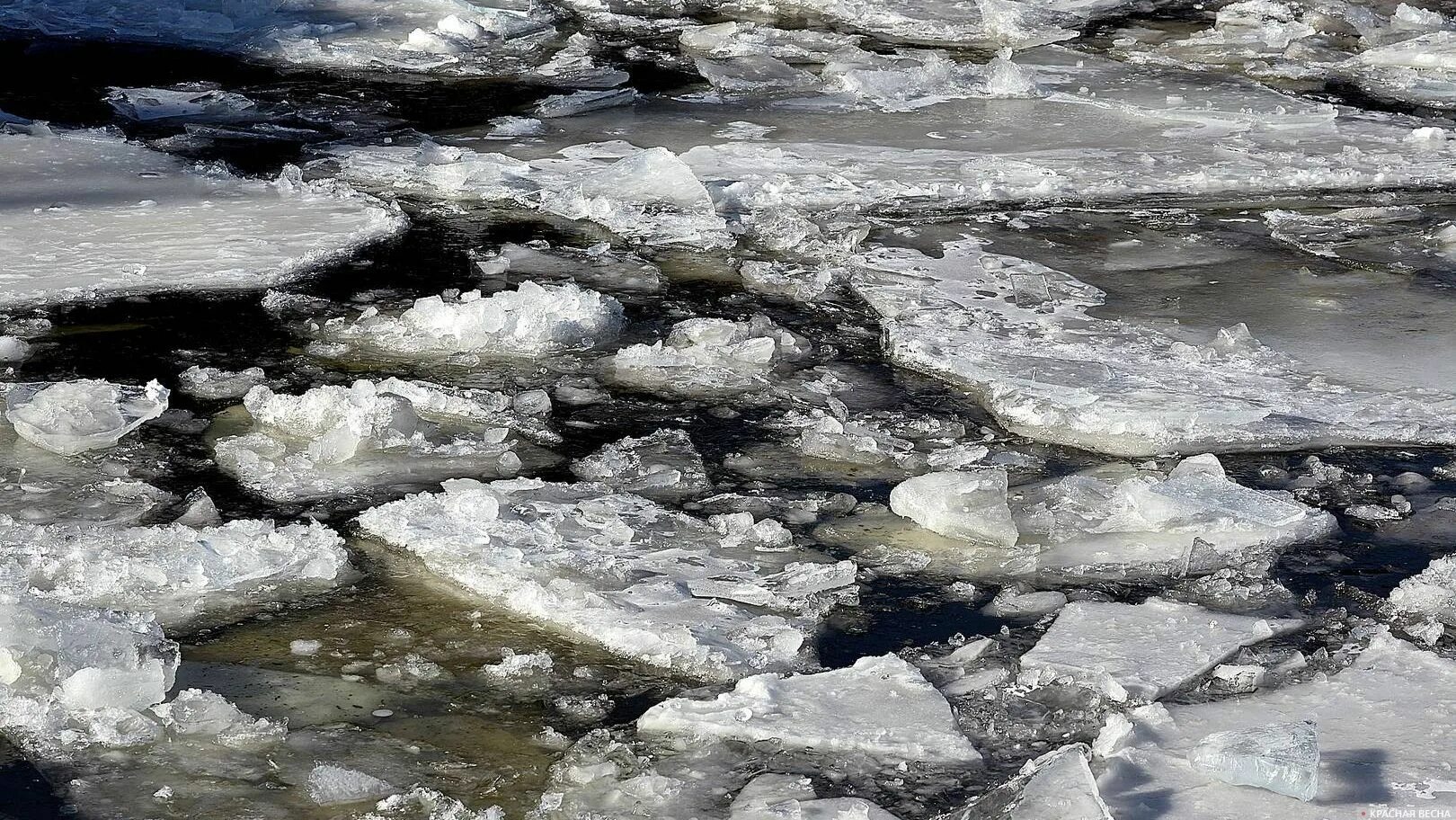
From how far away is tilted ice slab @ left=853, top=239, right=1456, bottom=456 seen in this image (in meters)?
→ 3.89

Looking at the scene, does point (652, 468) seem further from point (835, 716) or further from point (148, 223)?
point (148, 223)

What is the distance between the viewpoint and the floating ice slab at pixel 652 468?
3.54 m

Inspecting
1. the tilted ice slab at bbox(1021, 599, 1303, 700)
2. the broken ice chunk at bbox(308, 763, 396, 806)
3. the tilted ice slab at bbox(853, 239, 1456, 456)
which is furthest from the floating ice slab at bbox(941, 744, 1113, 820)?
the tilted ice slab at bbox(853, 239, 1456, 456)

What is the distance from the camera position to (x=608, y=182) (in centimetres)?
588

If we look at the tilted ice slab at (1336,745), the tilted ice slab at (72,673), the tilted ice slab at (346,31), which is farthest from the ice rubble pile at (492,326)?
the tilted ice slab at (346,31)

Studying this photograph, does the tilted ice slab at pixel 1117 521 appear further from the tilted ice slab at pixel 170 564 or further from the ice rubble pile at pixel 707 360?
the tilted ice slab at pixel 170 564

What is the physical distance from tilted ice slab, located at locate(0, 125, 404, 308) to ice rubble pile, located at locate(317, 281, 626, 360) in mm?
595

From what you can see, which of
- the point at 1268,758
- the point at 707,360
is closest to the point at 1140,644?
the point at 1268,758

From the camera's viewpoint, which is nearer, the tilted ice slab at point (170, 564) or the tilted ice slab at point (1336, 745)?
the tilted ice slab at point (1336, 745)

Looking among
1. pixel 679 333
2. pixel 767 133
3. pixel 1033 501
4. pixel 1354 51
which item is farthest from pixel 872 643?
pixel 1354 51

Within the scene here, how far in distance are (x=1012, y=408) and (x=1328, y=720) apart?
1.50 m

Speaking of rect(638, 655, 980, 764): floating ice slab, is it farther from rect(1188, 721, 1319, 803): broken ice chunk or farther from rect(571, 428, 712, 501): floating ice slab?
rect(571, 428, 712, 501): floating ice slab

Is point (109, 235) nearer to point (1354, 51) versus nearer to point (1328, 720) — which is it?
point (1328, 720)

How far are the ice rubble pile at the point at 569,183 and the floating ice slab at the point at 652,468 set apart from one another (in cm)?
173
